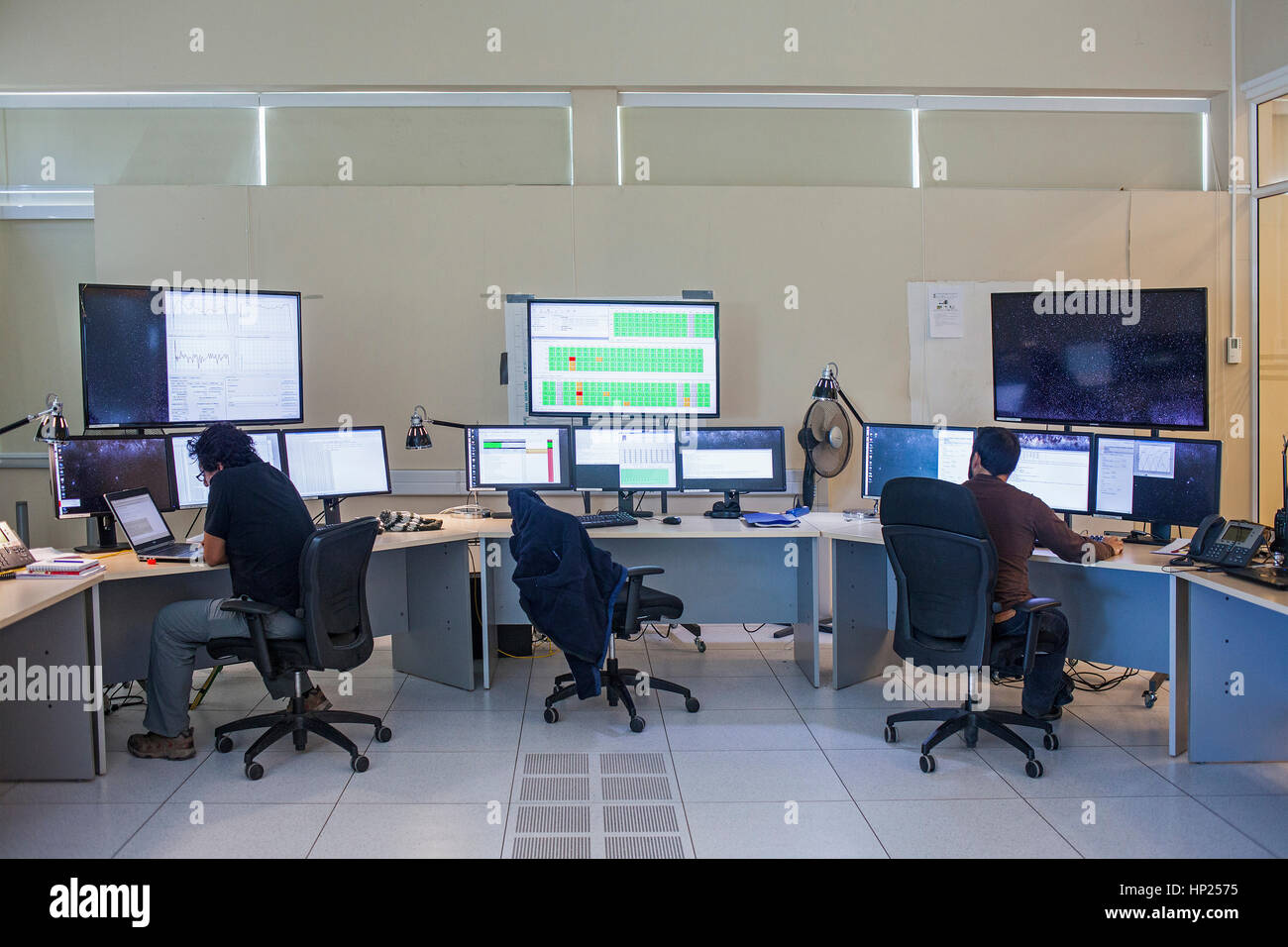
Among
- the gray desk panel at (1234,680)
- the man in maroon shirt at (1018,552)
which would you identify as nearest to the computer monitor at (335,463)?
the man in maroon shirt at (1018,552)

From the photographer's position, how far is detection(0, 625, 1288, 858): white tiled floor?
2887mm

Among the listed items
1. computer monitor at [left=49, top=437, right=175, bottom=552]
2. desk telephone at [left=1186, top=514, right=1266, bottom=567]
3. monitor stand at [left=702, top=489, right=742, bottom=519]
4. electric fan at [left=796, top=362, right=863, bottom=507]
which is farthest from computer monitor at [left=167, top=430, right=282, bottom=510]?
desk telephone at [left=1186, top=514, right=1266, bottom=567]

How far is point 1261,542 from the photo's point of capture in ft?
10.7

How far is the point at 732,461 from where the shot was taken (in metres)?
4.75

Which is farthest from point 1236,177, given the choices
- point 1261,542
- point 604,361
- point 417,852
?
point 417,852

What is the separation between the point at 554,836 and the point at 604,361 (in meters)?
2.61

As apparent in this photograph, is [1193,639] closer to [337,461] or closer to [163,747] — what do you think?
[337,461]

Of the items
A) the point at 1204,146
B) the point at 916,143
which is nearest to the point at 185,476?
the point at 916,143

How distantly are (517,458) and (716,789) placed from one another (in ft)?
6.51

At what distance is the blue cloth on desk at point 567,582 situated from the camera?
3670mm

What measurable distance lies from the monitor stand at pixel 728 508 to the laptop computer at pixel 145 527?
2280 millimetres

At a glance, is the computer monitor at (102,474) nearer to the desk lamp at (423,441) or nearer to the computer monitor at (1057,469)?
the desk lamp at (423,441)
